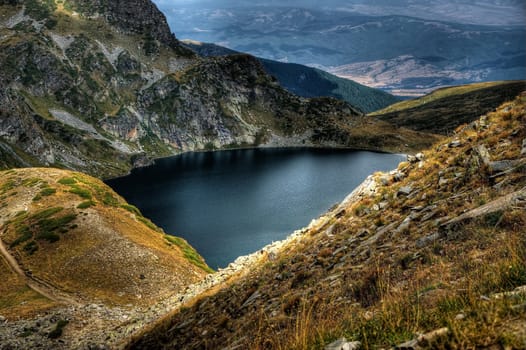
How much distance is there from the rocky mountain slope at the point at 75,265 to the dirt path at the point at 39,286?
3.5 inches

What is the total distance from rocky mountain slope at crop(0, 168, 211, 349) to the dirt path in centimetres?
9

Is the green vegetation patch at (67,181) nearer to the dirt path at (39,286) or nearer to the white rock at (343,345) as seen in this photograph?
the dirt path at (39,286)

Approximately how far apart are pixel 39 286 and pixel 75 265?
4.14m

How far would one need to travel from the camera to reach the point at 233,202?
140 m

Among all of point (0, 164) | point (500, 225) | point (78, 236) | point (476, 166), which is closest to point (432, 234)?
point (500, 225)

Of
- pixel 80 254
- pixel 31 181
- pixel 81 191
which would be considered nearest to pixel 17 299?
pixel 80 254

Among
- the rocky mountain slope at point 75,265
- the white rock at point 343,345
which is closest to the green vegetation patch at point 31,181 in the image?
the rocky mountain slope at point 75,265

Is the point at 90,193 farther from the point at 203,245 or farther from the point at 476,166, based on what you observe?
the point at 476,166

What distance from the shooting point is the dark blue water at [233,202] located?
99.7 meters

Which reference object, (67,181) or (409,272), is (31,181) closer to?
(67,181)

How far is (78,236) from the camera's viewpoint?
46.5m

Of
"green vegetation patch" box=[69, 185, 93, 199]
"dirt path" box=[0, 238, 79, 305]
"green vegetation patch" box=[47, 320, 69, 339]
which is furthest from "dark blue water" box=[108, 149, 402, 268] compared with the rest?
"green vegetation patch" box=[47, 320, 69, 339]

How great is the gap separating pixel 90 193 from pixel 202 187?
10441 centimetres

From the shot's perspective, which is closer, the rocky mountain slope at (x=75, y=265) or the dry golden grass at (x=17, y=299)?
the rocky mountain slope at (x=75, y=265)
